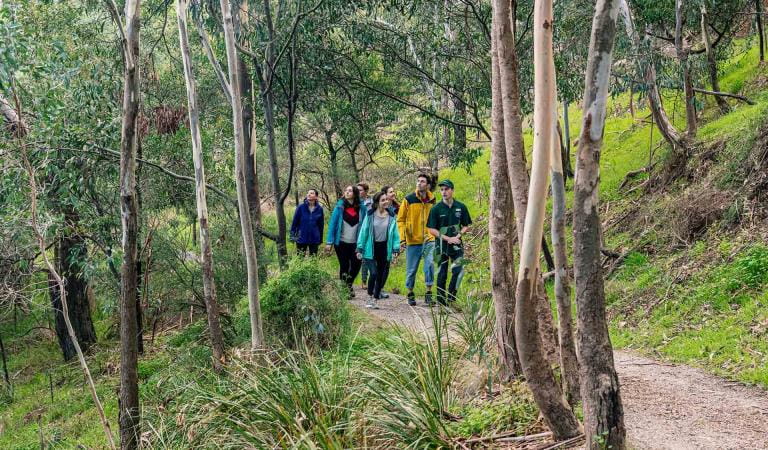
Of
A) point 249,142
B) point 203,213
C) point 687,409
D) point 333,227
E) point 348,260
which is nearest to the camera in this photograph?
point 687,409

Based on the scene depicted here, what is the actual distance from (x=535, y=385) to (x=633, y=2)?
42.6 feet

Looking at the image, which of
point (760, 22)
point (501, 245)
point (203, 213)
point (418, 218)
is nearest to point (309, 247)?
point (418, 218)

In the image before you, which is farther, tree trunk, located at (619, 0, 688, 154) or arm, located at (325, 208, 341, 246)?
tree trunk, located at (619, 0, 688, 154)

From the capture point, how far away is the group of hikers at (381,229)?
407 inches

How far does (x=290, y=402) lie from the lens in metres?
5.96

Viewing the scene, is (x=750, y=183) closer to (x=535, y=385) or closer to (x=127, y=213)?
(x=535, y=385)

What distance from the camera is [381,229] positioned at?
11.8 metres

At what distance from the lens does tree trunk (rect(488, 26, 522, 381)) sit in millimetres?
6070

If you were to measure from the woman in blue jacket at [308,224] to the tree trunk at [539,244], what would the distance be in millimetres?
8022

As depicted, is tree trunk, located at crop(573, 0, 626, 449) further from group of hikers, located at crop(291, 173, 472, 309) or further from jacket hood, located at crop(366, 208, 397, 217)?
jacket hood, located at crop(366, 208, 397, 217)

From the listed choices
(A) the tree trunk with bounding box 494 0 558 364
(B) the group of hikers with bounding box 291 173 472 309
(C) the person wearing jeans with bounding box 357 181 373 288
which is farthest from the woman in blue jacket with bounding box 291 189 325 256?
(A) the tree trunk with bounding box 494 0 558 364

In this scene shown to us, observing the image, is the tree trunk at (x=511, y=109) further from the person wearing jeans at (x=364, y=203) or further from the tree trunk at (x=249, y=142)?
the tree trunk at (x=249, y=142)

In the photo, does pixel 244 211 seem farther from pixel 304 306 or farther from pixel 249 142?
pixel 249 142

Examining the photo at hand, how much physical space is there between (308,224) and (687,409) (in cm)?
762
